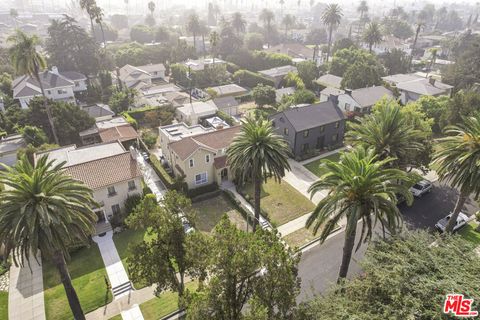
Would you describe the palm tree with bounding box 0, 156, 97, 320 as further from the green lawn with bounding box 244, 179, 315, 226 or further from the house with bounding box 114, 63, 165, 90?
the house with bounding box 114, 63, 165, 90

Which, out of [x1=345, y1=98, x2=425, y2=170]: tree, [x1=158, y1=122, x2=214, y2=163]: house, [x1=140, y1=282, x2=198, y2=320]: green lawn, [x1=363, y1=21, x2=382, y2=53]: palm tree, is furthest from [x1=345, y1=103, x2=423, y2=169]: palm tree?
[x1=363, y1=21, x2=382, y2=53]: palm tree

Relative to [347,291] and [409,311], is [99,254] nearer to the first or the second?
[347,291]

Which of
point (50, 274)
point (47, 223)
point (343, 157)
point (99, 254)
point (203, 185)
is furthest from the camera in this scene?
point (203, 185)

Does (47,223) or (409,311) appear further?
(47,223)

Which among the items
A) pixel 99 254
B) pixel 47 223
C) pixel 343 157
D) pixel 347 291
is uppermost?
pixel 343 157

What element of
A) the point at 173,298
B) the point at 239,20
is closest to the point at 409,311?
the point at 173,298

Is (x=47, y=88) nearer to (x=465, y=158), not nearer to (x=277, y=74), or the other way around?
(x=277, y=74)

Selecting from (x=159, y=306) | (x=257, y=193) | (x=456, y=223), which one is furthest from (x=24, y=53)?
(x=456, y=223)

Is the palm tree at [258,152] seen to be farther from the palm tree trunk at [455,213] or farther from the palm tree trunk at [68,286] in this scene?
the palm tree trunk at [455,213]
